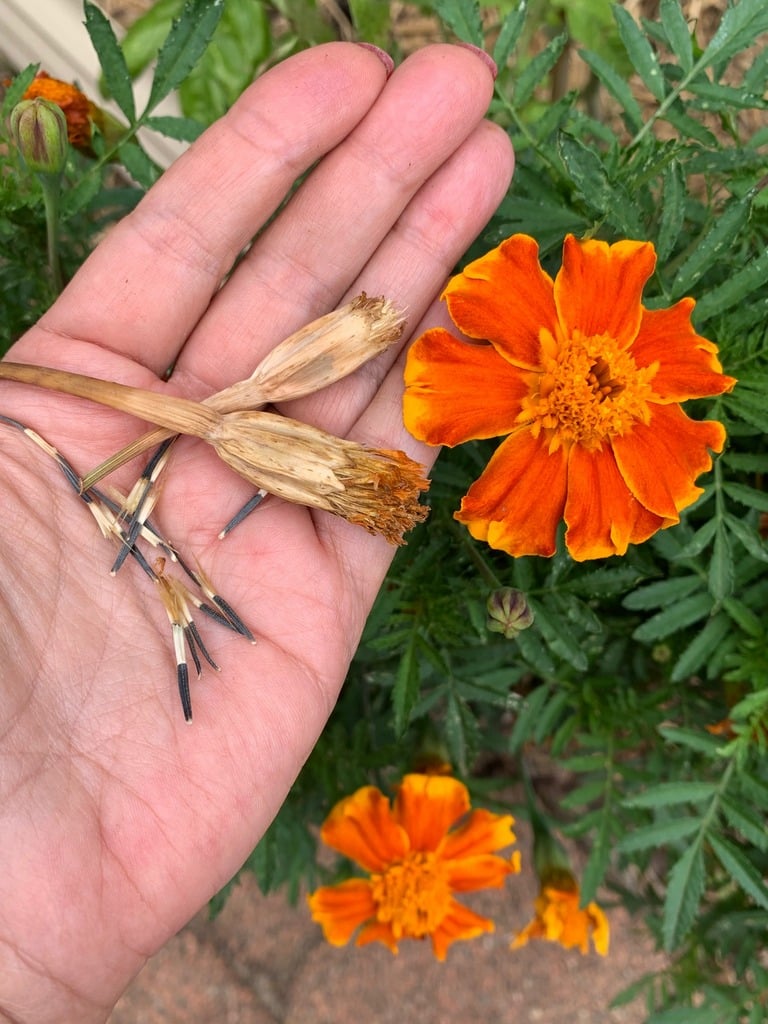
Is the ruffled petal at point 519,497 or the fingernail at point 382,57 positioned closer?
the ruffled petal at point 519,497

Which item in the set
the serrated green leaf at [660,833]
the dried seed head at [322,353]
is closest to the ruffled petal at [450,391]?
the dried seed head at [322,353]

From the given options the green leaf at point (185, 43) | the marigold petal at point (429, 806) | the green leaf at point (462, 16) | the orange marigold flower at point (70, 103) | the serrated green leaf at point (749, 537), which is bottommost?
the marigold petal at point (429, 806)

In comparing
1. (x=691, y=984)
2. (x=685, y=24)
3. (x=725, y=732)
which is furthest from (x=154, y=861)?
(x=685, y=24)

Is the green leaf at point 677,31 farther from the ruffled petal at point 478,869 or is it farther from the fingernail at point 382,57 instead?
the ruffled petal at point 478,869

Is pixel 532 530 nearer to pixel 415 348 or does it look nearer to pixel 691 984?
pixel 415 348

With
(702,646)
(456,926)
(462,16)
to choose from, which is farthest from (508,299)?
(456,926)

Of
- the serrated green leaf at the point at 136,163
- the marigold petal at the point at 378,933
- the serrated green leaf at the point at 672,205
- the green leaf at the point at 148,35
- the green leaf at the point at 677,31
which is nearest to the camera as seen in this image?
the serrated green leaf at the point at 672,205

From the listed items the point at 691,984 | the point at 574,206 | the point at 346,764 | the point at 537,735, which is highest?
the point at 574,206
